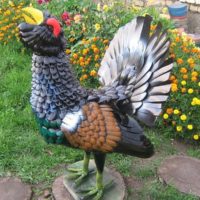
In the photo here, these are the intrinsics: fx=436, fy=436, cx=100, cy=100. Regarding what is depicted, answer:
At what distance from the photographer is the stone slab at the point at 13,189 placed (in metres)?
3.37

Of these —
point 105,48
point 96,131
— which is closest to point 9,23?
point 105,48

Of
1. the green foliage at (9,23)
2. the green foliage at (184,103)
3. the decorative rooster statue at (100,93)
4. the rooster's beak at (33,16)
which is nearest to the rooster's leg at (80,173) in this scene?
the decorative rooster statue at (100,93)

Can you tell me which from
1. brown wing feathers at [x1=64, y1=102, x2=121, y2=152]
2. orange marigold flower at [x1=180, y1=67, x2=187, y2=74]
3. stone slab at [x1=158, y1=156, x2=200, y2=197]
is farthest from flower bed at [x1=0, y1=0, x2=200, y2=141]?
brown wing feathers at [x1=64, y1=102, x2=121, y2=152]

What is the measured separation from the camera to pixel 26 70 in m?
5.05

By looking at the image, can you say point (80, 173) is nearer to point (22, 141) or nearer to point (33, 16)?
point (22, 141)

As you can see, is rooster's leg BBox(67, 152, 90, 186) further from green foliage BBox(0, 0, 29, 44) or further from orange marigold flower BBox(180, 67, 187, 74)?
green foliage BBox(0, 0, 29, 44)

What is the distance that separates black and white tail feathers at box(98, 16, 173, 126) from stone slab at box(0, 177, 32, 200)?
1.16m

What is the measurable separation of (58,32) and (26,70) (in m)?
2.67

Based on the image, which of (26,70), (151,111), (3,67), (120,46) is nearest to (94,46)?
(26,70)

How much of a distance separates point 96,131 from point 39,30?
67 cm

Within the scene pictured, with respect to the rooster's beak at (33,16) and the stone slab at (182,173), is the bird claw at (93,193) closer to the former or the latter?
the stone slab at (182,173)

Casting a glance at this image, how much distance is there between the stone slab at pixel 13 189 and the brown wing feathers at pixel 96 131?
0.97 metres

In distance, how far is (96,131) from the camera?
8.47ft

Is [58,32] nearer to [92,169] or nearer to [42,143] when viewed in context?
[92,169]
